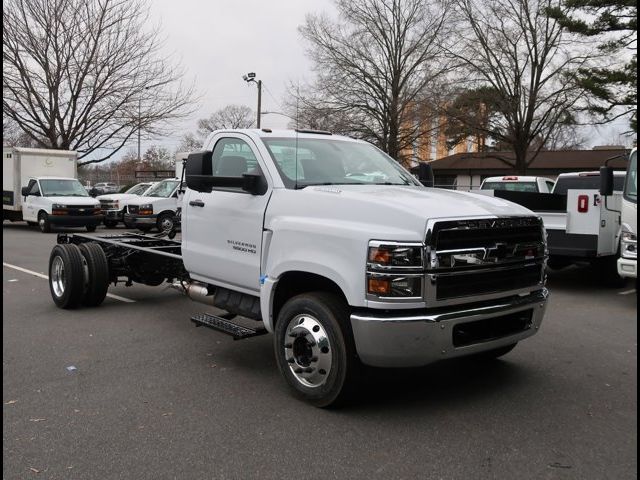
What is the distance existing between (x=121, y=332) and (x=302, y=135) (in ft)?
9.97

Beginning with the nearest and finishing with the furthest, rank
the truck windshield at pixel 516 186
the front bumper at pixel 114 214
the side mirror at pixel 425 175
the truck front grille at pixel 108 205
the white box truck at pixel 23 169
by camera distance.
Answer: the side mirror at pixel 425 175
the truck windshield at pixel 516 186
the white box truck at pixel 23 169
the front bumper at pixel 114 214
the truck front grille at pixel 108 205

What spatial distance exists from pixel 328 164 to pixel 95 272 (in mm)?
3867

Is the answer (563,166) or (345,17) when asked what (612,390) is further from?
(563,166)

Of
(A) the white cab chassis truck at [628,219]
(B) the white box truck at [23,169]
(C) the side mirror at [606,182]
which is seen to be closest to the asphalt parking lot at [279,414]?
(A) the white cab chassis truck at [628,219]

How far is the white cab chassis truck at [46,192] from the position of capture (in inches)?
780

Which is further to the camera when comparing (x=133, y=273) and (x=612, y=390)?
(x=133, y=273)

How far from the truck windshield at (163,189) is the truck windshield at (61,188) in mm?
2350

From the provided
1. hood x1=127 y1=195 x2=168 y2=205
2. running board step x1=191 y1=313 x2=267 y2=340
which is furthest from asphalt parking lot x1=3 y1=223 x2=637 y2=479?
hood x1=127 y1=195 x2=168 y2=205

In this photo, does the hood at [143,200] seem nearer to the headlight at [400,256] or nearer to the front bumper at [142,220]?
the front bumper at [142,220]

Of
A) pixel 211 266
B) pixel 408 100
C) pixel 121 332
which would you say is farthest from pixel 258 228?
pixel 408 100

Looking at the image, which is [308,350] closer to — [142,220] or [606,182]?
[606,182]

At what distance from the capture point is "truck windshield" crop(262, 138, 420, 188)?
4.95 meters

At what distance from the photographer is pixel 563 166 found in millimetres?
42656

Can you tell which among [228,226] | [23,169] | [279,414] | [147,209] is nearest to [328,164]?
[228,226]
